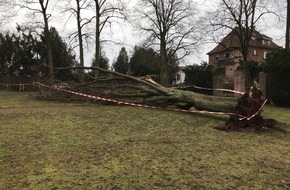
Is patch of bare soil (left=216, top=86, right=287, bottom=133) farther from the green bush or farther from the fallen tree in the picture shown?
the green bush

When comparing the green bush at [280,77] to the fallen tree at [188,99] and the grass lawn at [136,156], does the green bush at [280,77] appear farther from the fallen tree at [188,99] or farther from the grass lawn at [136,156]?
the grass lawn at [136,156]

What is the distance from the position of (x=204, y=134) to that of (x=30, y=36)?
106 ft

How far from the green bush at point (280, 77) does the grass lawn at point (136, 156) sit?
8112 millimetres

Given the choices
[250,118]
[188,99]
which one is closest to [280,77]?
[188,99]

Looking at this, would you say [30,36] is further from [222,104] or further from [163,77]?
[222,104]

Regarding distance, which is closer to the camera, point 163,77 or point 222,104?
point 222,104

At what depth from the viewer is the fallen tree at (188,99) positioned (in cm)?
853

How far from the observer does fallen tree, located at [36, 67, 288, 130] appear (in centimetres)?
853

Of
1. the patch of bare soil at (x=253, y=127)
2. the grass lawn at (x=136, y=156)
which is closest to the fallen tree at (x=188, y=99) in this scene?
the patch of bare soil at (x=253, y=127)

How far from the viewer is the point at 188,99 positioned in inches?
438

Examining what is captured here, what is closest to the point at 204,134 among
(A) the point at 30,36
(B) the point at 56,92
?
(B) the point at 56,92

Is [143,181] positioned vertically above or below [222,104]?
below

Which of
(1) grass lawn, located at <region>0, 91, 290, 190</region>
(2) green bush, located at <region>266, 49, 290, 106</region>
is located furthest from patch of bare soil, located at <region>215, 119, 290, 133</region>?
(2) green bush, located at <region>266, 49, 290, 106</region>

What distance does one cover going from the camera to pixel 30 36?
3625 cm
